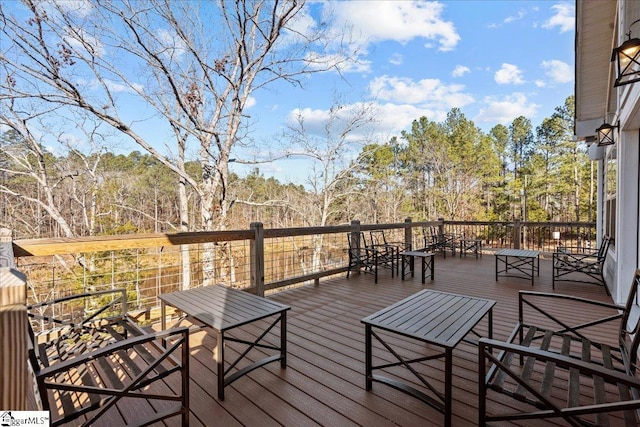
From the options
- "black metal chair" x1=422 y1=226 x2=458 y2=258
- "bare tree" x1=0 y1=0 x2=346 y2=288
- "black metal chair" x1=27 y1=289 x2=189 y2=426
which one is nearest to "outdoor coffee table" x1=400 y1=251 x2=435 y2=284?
"black metal chair" x1=422 y1=226 x2=458 y2=258

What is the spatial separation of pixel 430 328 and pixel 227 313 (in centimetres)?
141

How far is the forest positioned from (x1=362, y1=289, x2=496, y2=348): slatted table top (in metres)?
7.62

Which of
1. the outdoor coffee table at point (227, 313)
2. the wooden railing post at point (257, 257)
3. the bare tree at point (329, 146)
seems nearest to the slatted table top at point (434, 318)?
the outdoor coffee table at point (227, 313)

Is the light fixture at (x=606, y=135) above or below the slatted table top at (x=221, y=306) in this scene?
above

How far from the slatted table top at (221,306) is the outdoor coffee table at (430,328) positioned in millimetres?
729

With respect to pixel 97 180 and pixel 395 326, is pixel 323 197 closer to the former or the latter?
pixel 97 180

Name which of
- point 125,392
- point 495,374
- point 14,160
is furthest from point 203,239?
point 14,160

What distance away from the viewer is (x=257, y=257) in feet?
12.6

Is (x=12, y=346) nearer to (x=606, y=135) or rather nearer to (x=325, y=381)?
(x=325, y=381)

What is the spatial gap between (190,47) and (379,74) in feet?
23.0

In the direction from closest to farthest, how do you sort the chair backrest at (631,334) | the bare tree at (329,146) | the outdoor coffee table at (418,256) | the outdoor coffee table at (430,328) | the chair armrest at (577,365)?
1. the chair armrest at (577,365)
2. the chair backrest at (631,334)
3. the outdoor coffee table at (430,328)
4. the outdoor coffee table at (418,256)
5. the bare tree at (329,146)

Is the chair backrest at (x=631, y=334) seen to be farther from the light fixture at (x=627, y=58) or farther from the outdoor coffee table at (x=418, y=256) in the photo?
the outdoor coffee table at (x=418, y=256)

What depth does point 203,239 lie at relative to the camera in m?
3.28

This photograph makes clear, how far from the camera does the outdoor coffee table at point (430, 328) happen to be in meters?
1.75
